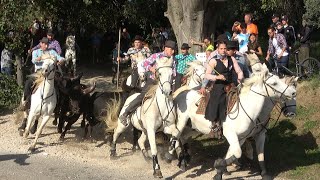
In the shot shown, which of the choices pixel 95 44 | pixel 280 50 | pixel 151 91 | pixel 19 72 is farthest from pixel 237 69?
pixel 95 44

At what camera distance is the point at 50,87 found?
12023mm

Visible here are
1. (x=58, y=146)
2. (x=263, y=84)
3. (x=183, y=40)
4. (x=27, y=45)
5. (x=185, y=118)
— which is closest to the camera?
(x=263, y=84)

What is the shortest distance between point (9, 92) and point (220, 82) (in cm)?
929

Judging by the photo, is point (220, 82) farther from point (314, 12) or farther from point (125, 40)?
point (125, 40)

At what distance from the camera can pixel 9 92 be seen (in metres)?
16.7

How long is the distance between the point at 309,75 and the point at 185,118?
5.79 m

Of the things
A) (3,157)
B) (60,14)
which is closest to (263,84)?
(3,157)

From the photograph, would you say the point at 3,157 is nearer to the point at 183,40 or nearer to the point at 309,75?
the point at 183,40

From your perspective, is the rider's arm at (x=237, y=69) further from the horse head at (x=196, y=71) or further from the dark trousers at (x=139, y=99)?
the dark trousers at (x=139, y=99)

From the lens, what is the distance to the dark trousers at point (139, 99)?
1125cm

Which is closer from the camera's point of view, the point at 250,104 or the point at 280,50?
the point at 250,104

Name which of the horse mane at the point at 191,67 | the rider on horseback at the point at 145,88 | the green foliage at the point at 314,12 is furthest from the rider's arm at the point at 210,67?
A: the green foliage at the point at 314,12

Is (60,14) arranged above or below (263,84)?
above

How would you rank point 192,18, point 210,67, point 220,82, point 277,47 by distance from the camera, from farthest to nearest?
point 277,47
point 192,18
point 220,82
point 210,67
